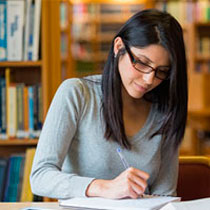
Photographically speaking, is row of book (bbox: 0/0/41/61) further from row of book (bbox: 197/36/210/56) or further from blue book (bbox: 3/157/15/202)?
row of book (bbox: 197/36/210/56)

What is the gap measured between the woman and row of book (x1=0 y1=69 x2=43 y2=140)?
2.51 ft

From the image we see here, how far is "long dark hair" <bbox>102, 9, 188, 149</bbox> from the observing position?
129 centimetres

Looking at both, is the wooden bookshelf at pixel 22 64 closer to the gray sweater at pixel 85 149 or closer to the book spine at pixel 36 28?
the book spine at pixel 36 28

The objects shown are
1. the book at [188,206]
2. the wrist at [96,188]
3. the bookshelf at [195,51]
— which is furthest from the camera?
the bookshelf at [195,51]

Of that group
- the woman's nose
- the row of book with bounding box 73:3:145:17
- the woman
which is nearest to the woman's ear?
the woman

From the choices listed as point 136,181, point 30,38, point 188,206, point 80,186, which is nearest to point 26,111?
point 30,38

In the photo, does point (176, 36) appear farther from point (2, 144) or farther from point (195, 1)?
point (195, 1)

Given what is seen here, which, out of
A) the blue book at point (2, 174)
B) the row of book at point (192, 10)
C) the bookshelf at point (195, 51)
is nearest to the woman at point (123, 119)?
the blue book at point (2, 174)

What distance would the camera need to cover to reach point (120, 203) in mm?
1079

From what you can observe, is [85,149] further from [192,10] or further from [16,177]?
[192,10]

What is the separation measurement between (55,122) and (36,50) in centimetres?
96

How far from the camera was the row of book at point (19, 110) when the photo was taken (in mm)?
2184

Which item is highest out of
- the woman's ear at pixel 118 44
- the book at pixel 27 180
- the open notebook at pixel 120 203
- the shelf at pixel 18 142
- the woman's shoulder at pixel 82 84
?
the woman's ear at pixel 118 44

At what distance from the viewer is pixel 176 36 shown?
4.29 ft
